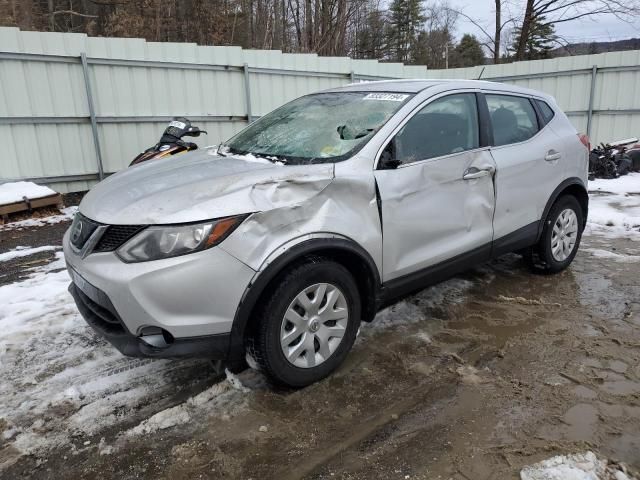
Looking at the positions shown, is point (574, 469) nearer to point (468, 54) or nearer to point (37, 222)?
point (37, 222)

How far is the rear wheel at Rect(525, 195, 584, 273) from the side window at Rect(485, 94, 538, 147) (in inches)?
30.0

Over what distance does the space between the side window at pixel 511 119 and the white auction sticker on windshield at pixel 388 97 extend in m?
0.89

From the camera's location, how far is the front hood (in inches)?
97.0

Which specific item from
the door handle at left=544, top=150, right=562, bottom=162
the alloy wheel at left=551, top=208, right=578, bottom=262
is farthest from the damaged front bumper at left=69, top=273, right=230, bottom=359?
the alloy wheel at left=551, top=208, right=578, bottom=262

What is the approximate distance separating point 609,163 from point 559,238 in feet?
20.1

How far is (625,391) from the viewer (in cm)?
283

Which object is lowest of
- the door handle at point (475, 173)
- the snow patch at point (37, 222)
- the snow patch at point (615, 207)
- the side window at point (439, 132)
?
the snow patch at point (615, 207)

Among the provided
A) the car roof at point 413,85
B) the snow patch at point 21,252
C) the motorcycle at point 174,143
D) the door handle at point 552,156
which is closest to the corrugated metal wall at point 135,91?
the motorcycle at point 174,143

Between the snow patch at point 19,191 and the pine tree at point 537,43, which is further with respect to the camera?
the pine tree at point 537,43

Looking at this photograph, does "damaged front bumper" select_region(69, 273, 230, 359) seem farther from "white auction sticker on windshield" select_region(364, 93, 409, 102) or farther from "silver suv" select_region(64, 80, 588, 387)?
"white auction sticker on windshield" select_region(364, 93, 409, 102)

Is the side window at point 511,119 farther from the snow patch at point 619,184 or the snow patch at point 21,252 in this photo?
the snow patch at point 619,184

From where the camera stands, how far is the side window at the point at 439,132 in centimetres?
318

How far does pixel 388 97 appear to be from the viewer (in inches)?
136

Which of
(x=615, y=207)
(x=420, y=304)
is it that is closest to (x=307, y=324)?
(x=420, y=304)
